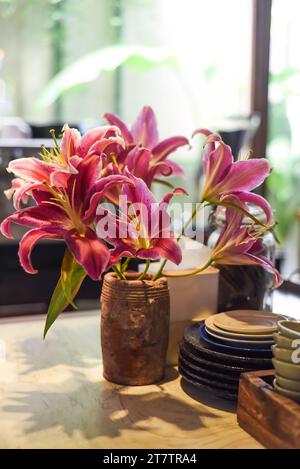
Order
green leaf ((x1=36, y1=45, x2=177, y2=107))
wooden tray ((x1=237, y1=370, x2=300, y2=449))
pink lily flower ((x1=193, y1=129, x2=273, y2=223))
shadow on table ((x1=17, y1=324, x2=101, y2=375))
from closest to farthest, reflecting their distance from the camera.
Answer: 1. wooden tray ((x1=237, y1=370, x2=300, y2=449))
2. pink lily flower ((x1=193, y1=129, x2=273, y2=223))
3. shadow on table ((x1=17, y1=324, x2=101, y2=375))
4. green leaf ((x1=36, y1=45, x2=177, y2=107))

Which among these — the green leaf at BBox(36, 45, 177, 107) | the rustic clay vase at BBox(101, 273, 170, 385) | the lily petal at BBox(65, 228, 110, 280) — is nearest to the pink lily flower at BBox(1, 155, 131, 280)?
the lily petal at BBox(65, 228, 110, 280)

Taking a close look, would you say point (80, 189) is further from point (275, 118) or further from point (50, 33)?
point (275, 118)

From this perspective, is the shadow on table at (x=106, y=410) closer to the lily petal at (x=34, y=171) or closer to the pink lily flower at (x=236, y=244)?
the pink lily flower at (x=236, y=244)

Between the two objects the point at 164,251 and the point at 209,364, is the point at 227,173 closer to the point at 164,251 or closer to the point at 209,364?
the point at 164,251

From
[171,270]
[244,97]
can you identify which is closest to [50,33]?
[244,97]

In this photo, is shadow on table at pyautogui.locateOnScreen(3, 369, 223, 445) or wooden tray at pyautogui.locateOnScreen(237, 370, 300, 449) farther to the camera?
shadow on table at pyautogui.locateOnScreen(3, 369, 223, 445)

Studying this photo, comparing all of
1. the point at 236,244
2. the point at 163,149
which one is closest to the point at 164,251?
the point at 236,244

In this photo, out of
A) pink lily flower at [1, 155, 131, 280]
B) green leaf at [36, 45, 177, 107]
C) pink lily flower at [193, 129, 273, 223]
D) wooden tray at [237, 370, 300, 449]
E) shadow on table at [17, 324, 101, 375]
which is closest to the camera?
wooden tray at [237, 370, 300, 449]

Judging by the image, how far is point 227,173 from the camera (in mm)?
1039

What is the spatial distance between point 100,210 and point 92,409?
316 millimetres

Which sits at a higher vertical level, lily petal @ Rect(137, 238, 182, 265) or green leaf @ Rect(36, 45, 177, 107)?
green leaf @ Rect(36, 45, 177, 107)

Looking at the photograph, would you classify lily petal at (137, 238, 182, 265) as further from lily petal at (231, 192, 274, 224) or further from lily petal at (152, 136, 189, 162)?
lily petal at (152, 136, 189, 162)

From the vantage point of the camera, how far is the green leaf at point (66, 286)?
0.99 m

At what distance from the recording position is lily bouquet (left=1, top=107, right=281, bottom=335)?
3.16 ft
